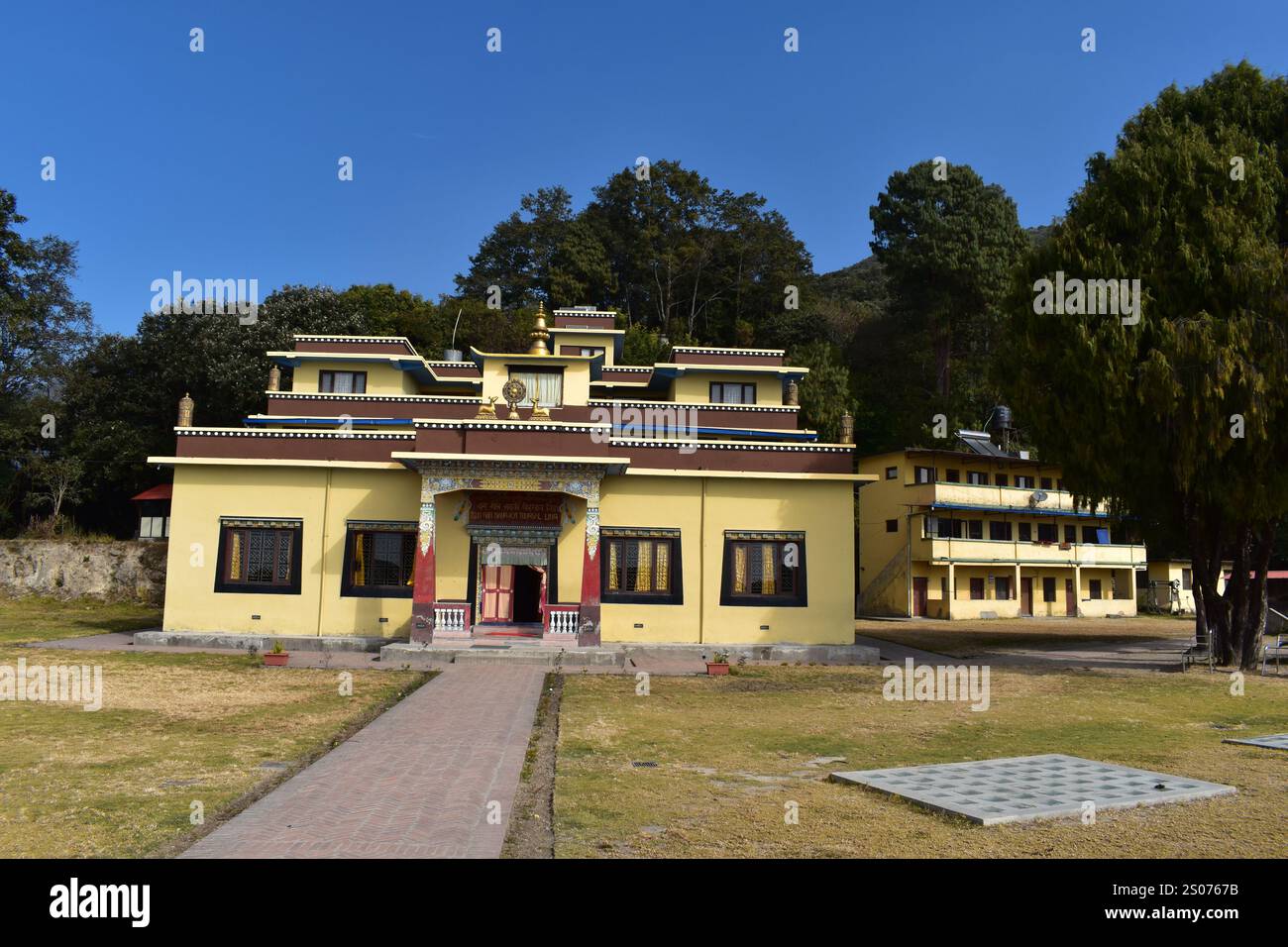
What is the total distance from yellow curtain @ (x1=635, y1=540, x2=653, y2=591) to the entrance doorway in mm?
2550

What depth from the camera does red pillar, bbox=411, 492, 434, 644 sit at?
2108 centimetres

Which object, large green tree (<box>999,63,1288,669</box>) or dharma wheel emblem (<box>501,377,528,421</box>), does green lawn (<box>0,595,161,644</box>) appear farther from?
large green tree (<box>999,63,1288,669</box>)

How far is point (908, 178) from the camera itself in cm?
5794

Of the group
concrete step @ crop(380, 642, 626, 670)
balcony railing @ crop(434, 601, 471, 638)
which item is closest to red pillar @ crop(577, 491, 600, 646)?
concrete step @ crop(380, 642, 626, 670)

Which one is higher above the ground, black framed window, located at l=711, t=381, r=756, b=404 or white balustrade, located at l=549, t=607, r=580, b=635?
black framed window, located at l=711, t=381, r=756, b=404

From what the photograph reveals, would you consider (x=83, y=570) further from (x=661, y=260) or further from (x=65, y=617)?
(x=661, y=260)

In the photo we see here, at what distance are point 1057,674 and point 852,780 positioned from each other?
44.4 ft

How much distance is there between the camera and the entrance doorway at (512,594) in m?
23.3

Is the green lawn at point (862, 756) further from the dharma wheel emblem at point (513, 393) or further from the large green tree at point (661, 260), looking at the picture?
the large green tree at point (661, 260)

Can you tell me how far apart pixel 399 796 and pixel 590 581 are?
43.9 feet

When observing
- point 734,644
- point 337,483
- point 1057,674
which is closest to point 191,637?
point 337,483

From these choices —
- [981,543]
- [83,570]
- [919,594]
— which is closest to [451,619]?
[83,570]

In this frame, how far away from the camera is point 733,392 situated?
3228 cm

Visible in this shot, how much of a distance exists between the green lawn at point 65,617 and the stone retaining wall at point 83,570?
0.42m
